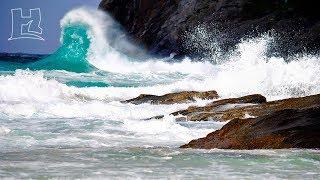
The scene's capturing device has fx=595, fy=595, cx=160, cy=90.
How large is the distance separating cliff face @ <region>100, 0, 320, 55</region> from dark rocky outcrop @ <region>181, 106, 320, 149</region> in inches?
880

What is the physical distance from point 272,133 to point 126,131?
3388mm

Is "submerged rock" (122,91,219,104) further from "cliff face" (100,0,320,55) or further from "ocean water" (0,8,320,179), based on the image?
"cliff face" (100,0,320,55)

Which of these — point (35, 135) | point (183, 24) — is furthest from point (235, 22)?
point (35, 135)

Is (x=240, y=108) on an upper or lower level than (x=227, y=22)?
lower

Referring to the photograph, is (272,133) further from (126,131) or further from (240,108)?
(240,108)

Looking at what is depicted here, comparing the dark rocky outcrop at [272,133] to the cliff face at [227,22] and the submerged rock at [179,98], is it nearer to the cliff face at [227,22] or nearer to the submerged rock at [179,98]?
the submerged rock at [179,98]

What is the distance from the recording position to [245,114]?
11.1 m

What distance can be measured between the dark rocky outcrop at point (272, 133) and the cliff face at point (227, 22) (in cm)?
2234

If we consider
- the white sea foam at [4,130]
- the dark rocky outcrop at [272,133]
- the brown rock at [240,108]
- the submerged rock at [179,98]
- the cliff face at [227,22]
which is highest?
the cliff face at [227,22]

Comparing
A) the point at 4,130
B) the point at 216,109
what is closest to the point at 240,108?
the point at 216,109

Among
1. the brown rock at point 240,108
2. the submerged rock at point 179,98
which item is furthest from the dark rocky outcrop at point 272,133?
the submerged rock at point 179,98

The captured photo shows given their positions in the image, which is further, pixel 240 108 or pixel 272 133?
pixel 240 108

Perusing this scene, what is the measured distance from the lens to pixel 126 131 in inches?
394

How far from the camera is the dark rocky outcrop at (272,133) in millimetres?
6949
